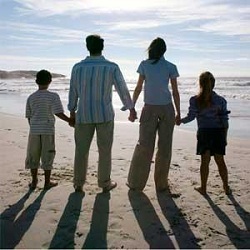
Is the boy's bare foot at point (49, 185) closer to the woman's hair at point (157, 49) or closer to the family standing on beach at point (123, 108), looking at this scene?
the family standing on beach at point (123, 108)

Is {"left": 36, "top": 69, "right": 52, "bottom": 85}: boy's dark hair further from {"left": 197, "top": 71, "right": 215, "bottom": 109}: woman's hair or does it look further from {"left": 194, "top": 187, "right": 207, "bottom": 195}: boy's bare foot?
{"left": 194, "top": 187, "right": 207, "bottom": 195}: boy's bare foot

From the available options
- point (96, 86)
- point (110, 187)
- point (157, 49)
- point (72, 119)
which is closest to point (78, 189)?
point (110, 187)

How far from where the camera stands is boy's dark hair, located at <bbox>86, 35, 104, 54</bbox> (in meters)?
5.43

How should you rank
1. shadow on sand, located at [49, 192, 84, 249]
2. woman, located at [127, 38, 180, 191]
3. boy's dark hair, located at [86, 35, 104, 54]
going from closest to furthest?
1. shadow on sand, located at [49, 192, 84, 249]
2. boy's dark hair, located at [86, 35, 104, 54]
3. woman, located at [127, 38, 180, 191]

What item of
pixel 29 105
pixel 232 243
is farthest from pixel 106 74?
pixel 232 243

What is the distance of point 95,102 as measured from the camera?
548 cm

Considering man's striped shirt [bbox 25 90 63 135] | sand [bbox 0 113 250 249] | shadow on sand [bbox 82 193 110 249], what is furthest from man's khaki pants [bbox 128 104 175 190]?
man's striped shirt [bbox 25 90 63 135]

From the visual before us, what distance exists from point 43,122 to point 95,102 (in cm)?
78

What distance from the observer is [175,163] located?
7.39 m

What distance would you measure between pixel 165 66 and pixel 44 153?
6.29 feet

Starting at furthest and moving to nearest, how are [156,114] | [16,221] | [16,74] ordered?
1. [16,74]
2. [156,114]
3. [16,221]

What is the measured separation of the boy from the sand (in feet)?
0.94

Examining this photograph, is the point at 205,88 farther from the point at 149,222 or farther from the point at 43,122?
the point at 43,122

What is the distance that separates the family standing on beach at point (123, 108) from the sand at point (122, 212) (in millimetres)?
262
